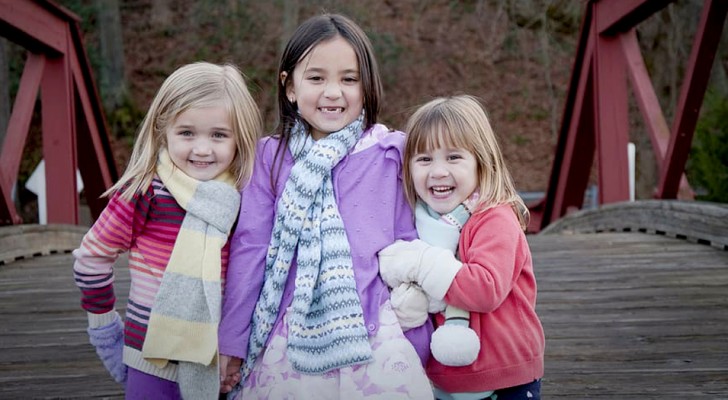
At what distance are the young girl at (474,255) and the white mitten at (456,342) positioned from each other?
4 cm

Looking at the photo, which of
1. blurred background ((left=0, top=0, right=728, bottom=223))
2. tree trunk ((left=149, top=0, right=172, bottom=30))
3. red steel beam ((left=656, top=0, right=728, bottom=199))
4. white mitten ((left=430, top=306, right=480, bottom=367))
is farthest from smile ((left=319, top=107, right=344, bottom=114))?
tree trunk ((left=149, top=0, right=172, bottom=30))

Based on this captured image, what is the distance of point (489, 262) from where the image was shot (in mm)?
1885

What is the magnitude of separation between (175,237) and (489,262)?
783 mm

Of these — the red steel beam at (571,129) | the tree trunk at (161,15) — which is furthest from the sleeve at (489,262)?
the tree trunk at (161,15)

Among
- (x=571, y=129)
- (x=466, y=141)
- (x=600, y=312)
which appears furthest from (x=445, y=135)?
(x=571, y=129)

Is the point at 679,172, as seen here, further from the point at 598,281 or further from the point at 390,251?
the point at 390,251

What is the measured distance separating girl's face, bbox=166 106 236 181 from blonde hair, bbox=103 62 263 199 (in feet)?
0.06

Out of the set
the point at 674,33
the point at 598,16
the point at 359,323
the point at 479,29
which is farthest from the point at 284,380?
the point at 479,29

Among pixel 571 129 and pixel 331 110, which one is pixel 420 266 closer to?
pixel 331 110

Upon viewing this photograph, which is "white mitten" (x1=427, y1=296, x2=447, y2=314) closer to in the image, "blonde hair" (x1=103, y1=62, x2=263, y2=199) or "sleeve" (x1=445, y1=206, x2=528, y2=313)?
"sleeve" (x1=445, y1=206, x2=528, y2=313)

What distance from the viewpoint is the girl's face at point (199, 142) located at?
2.04m

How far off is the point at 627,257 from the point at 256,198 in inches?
108

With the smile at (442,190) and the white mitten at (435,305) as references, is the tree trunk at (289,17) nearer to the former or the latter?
the smile at (442,190)

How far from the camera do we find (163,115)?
2070 mm
